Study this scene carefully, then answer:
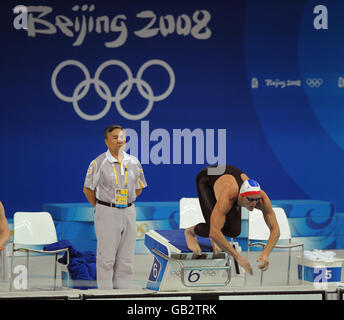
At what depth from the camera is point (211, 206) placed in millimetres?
4219

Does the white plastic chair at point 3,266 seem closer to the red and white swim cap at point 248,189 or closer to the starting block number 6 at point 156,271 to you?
the starting block number 6 at point 156,271

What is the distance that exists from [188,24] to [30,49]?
7.11ft

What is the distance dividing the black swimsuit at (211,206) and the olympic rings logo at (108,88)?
4.83 m

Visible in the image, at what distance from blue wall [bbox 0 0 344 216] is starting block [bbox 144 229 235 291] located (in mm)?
4756

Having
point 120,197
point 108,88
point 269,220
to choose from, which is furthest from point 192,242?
point 108,88

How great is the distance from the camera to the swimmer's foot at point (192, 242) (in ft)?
13.5

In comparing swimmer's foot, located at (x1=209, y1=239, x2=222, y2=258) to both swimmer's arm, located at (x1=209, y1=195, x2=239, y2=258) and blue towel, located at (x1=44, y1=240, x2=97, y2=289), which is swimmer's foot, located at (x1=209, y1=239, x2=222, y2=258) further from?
blue towel, located at (x1=44, y1=240, x2=97, y2=289)

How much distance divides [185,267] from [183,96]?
5453mm

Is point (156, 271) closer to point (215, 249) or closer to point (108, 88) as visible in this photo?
point (215, 249)

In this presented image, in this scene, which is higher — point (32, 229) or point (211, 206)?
point (211, 206)

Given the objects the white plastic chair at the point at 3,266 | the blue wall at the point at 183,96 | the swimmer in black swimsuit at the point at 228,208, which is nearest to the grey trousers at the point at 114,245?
the white plastic chair at the point at 3,266

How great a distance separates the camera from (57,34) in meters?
8.83

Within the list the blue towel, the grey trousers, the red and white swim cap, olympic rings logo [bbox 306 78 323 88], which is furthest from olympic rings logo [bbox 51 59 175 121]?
the red and white swim cap

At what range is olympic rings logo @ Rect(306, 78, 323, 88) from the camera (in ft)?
30.6
